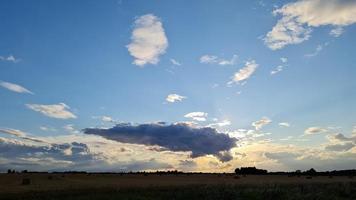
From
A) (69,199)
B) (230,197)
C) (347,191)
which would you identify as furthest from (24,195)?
(347,191)

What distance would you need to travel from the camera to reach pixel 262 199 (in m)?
38.2

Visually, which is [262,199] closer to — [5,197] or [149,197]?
[149,197]

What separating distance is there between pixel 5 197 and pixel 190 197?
14.0 meters

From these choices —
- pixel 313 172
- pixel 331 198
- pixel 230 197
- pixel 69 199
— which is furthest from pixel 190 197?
pixel 313 172

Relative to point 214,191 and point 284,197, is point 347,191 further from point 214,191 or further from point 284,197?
point 214,191

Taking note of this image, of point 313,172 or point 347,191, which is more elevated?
point 313,172

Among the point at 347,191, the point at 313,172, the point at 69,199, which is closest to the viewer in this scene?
the point at 69,199

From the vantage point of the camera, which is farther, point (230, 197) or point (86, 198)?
point (230, 197)

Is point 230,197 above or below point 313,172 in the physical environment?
below

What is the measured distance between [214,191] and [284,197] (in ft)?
18.7

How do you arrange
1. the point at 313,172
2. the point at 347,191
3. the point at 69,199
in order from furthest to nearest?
1. the point at 313,172
2. the point at 347,191
3. the point at 69,199

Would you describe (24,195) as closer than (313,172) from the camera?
Yes

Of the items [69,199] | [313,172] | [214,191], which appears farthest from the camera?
[313,172]

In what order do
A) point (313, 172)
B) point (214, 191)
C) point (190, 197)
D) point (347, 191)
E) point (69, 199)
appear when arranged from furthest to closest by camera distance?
point (313, 172) → point (347, 191) → point (214, 191) → point (190, 197) → point (69, 199)
